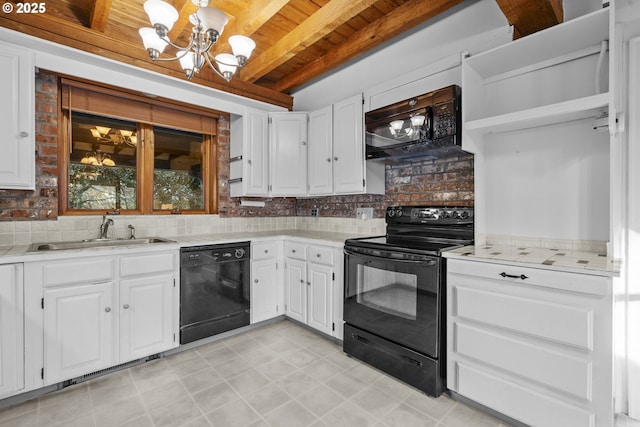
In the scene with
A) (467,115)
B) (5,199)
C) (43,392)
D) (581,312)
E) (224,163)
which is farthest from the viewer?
(224,163)

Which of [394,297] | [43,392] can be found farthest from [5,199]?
[394,297]

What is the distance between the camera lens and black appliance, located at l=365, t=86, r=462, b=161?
7.05 feet

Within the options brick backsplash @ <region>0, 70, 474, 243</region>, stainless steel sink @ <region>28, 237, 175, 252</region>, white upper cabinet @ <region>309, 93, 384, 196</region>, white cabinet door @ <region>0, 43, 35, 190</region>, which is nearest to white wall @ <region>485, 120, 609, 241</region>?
brick backsplash @ <region>0, 70, 474, 243</region>

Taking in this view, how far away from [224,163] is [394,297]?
238 cm

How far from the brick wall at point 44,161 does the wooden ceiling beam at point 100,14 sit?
21.3 inches

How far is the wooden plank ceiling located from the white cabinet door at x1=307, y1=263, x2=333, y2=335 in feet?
→ 6.63

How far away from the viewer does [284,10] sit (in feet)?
8.38

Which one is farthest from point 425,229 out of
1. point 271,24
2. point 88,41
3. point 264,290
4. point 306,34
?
point 88,41

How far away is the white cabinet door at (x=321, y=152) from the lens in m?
3.14

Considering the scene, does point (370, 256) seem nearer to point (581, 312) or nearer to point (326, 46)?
point (581, 312)

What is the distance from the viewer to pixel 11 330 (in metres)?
1.83

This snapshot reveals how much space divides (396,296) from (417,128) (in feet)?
4.10

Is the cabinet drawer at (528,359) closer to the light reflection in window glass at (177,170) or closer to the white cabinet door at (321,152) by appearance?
the white cabinet door at (321,152)

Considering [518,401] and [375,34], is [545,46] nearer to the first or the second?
[375,34]
